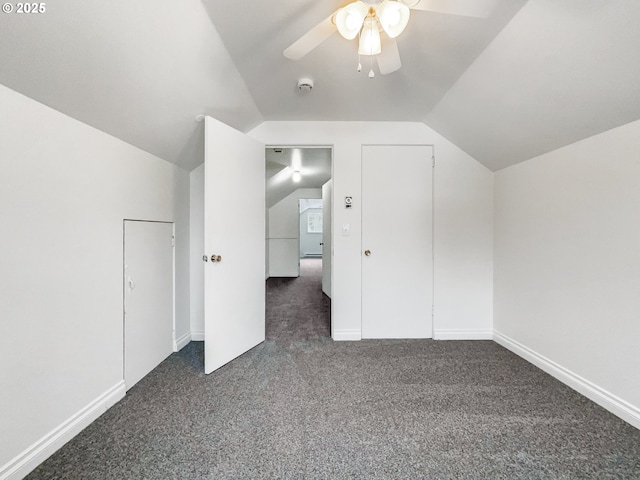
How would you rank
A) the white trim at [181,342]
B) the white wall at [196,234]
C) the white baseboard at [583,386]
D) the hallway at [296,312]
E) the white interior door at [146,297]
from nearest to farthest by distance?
the white baseboard at [583,386] < the white interior door at [146,297] < the white trim at [181,342] < the white wall at [196,234] < the hallway at [296,312]

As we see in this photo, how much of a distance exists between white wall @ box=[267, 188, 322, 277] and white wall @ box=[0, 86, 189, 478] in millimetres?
5182

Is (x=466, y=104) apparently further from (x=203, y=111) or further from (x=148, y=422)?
(x=148, y=422)

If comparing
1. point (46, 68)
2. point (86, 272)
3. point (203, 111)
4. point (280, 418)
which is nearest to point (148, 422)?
point (280, 418)

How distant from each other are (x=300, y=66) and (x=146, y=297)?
200cm

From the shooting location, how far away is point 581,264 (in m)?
1.88

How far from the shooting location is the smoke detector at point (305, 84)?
6.66 feet

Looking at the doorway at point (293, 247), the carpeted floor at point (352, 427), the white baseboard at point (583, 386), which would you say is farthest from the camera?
the doorway at point (293, 247)

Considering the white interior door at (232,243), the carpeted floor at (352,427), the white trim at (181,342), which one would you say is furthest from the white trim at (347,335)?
the white trim at (181,342)

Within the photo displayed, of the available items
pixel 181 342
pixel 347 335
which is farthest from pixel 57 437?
pixel 347 335

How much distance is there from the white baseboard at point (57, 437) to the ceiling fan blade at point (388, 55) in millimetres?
2464

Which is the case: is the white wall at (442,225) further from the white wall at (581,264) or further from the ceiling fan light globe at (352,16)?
the ceiling fan light globe at (352,16)

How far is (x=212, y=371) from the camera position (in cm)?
→ 212

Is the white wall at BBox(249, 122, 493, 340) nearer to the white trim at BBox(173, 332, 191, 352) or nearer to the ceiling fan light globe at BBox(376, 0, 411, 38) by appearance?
the white trim at BBox(173, 332, 191, 352)

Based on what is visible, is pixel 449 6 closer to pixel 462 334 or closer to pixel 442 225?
pixel 442 225
